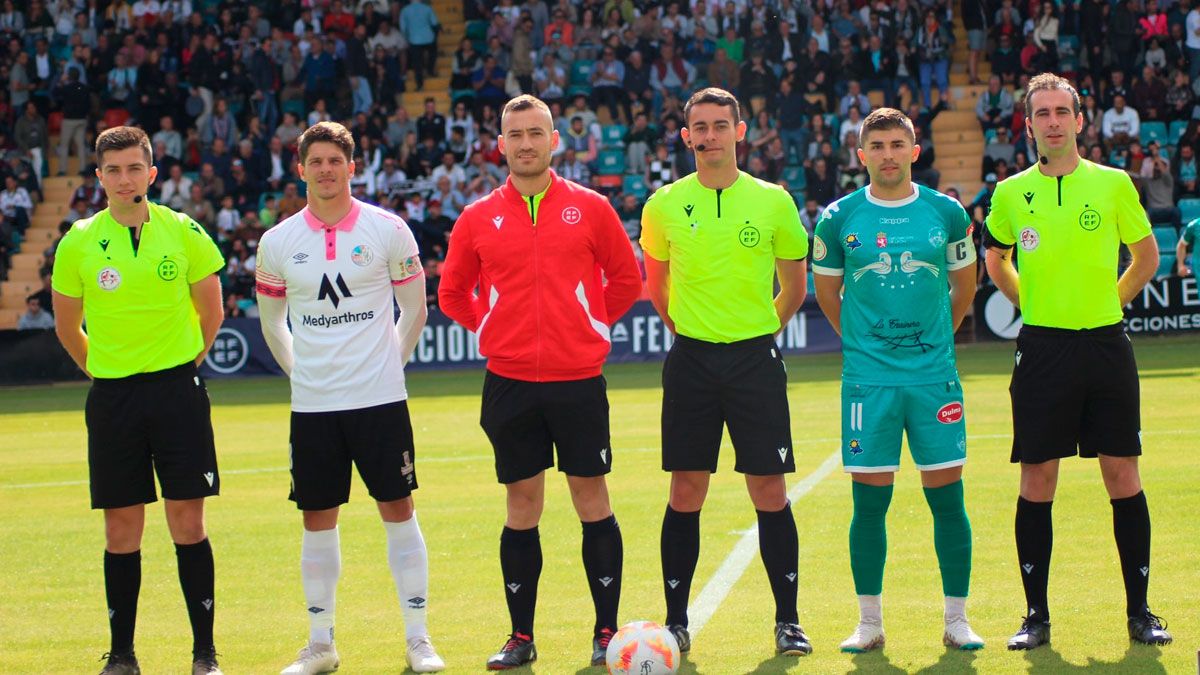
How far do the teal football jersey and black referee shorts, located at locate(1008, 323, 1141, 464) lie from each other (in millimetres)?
407

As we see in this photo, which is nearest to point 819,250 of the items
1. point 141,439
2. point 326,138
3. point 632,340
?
point 326,138

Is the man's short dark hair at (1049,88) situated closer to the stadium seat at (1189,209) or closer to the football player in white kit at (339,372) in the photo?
the football player in white kit at (339,372)

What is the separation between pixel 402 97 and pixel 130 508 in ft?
85.4

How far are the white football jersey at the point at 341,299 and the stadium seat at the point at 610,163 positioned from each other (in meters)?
21.5

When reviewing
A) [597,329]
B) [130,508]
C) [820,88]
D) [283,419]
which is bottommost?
[283,419]

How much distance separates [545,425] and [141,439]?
186cm

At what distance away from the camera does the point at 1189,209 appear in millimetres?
25578

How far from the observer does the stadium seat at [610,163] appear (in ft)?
92.5

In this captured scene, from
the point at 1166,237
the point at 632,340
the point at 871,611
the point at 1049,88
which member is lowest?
the point at 632,340

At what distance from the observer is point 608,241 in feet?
22.5

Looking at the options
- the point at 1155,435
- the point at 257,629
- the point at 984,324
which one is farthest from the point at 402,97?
the point at 257,629

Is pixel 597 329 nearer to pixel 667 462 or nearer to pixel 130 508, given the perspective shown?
pixel 667 462

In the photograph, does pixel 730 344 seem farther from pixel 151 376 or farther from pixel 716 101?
pixel 151 376

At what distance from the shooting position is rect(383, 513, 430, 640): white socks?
683cm
